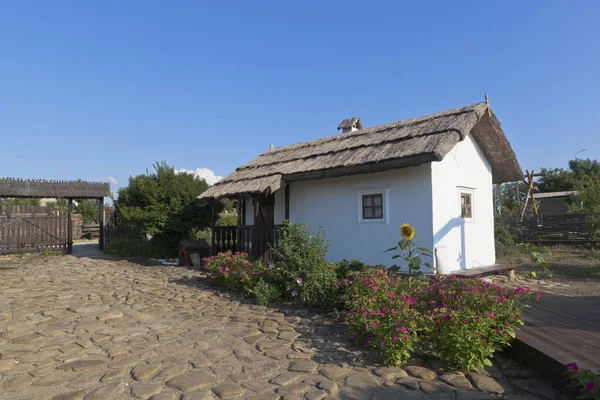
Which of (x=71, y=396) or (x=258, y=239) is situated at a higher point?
(x=258, y=239)

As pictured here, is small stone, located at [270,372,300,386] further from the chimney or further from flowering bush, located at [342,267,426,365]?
the chimney

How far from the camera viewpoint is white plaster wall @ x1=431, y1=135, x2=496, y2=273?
803 centimetres

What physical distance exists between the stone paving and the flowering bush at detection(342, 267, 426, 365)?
0.18m

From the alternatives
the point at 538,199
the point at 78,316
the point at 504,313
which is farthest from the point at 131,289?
the point at 538,199

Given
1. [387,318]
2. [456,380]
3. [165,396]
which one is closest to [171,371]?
[165,396]

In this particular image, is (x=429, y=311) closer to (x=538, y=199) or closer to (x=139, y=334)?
(x=139, y=334)

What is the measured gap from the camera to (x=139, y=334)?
487 cm

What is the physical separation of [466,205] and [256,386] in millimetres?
7422

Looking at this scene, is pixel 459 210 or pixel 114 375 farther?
pixel 459 210

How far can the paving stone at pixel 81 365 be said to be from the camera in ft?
12.5

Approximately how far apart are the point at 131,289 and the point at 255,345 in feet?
14.4

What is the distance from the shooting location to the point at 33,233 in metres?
14.5

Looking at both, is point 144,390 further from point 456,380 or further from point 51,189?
point 51,189

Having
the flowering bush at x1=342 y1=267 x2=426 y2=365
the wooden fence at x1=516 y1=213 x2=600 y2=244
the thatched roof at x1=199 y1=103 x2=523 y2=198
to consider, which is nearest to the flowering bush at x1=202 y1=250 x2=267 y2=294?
the thatched roof at x1=199 y1=103 x2=523 y2=198
